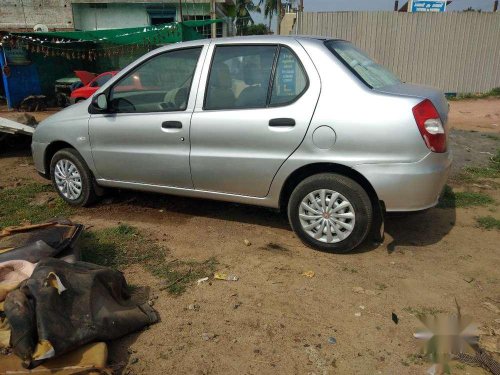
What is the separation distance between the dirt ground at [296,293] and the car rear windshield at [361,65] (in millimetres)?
1178

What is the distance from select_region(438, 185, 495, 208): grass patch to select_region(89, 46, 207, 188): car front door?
9.87 ft

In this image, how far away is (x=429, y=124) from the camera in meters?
3.37

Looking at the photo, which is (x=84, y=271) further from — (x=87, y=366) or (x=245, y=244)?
(x=245, y=244)

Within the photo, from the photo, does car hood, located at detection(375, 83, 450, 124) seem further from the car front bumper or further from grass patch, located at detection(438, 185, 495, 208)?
the car front bumper

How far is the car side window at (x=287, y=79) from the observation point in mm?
3686

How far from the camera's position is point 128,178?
4.68 m

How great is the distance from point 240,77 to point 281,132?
0.70m

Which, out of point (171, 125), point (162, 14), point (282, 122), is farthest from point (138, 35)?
point (282, 122)

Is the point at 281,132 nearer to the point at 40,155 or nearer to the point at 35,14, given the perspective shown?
the point at 40,155

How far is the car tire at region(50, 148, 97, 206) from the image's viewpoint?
4938 millimetres

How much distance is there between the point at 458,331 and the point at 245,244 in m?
2.01

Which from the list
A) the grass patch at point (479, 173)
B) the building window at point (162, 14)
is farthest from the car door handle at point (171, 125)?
the building window at point (162, 14)

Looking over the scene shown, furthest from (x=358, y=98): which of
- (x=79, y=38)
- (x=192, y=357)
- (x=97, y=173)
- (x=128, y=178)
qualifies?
(x=79, y=38)

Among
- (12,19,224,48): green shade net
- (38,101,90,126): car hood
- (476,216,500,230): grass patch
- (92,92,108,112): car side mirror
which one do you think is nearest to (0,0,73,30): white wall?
(12,19,224,48): green shade net
